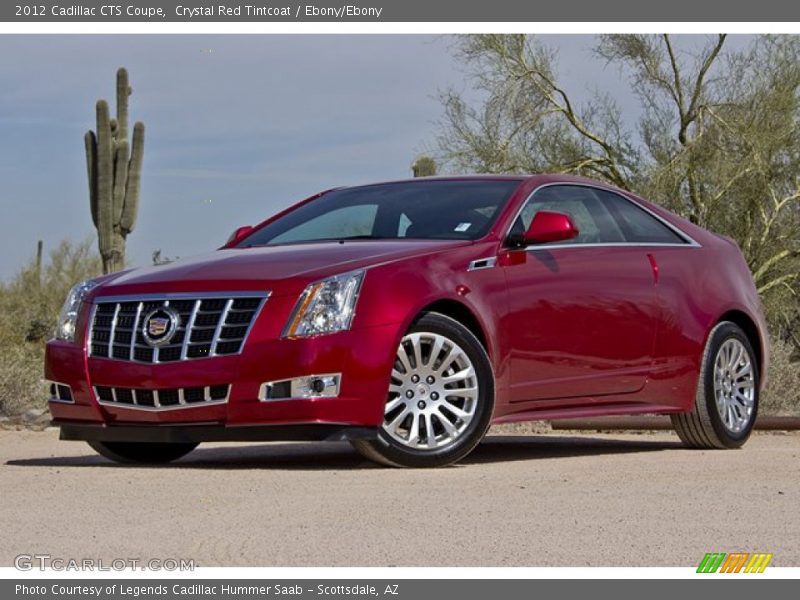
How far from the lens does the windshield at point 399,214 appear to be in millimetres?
9125

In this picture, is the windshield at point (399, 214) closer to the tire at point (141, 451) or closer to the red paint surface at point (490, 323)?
the red paint surface at point (490, 323)

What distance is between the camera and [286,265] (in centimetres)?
838

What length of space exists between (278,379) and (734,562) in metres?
3.08

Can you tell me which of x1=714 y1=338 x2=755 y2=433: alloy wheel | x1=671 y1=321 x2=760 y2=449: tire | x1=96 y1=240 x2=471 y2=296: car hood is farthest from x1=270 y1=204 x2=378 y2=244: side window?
x1=714 y1=338 x2=755 y2=433: alloy wheel

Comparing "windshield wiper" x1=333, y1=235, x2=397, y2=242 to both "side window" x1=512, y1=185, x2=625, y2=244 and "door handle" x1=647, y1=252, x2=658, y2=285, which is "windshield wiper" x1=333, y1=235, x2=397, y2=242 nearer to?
"side window" x1=512, y1=185, x2=625, y2=244

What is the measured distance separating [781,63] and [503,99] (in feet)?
15.8

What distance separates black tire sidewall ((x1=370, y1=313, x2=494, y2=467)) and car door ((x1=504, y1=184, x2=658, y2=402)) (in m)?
0.35

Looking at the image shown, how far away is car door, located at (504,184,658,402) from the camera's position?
894 centimetres

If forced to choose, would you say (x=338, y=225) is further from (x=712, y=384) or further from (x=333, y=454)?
(x=712, y=384)

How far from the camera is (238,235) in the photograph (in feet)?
32.9

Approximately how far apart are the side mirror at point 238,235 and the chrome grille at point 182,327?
1.40 meters

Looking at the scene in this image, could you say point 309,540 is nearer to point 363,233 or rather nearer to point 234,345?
point 234,345

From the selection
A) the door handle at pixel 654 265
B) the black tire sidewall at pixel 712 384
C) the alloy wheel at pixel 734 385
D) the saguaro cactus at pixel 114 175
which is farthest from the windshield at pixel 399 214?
the saguaro cactus at pixel 114 175

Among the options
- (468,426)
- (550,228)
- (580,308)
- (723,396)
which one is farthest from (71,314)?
(723,396)
